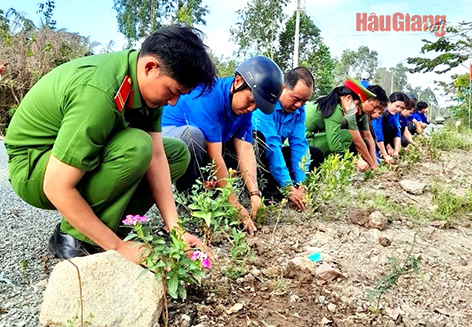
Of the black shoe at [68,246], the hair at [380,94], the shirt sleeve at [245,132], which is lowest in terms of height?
the black shoe at [68,246]

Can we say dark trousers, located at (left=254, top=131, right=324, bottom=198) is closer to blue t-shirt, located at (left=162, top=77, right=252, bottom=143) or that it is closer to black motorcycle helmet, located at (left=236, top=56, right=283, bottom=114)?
blue t-shirt, located at (left=162, top=77, right=252, bottom=143)

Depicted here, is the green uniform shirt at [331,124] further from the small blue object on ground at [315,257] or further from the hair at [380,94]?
the small blue object on ground at [315,257]

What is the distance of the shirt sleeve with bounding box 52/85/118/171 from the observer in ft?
5.13

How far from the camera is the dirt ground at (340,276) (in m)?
1.77

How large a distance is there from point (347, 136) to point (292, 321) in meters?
3.46

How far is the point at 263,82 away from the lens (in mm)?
2512

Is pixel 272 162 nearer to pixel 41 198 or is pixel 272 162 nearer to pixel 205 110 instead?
pixel 205 110

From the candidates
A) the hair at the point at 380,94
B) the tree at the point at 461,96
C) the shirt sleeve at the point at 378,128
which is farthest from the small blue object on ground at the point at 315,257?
the tree at the point at 461,96

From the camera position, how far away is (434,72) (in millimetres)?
15562

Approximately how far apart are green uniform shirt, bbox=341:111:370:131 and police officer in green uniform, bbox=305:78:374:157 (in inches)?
3.3

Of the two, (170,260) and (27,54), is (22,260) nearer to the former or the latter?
(170,260)

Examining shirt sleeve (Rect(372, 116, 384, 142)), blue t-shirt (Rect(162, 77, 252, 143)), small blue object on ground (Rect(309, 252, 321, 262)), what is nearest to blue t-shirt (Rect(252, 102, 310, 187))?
blue t-shirt (Rect(162, 77, 252, 143))

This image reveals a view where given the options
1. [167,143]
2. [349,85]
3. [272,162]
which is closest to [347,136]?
[349,85]

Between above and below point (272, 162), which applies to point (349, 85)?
above
